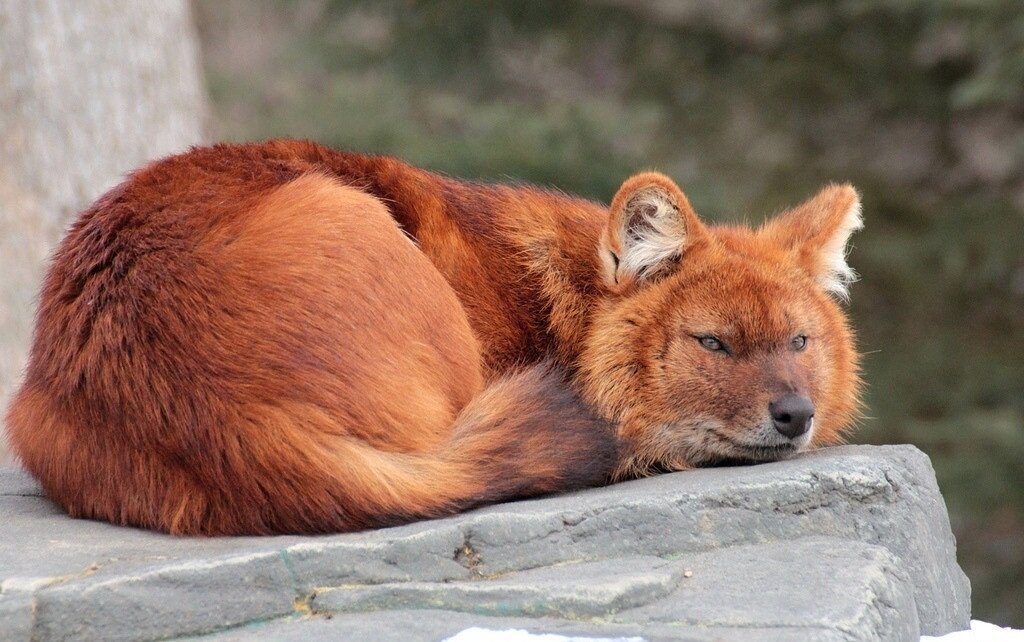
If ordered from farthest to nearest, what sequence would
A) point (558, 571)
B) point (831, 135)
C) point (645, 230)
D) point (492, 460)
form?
point (831, 135)
point (645, 230)
point (492, 460)
point (558, 571)

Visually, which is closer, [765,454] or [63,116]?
[765,454]

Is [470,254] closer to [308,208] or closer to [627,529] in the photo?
[308,208]

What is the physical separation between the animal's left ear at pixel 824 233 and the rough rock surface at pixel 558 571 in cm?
128

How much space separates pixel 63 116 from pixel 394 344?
4954mm

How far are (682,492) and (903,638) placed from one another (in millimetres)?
855

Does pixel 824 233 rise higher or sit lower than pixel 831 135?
lower

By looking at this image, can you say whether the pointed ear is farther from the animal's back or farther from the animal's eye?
the animal's back

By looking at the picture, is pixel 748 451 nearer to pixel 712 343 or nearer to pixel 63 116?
pixel 712 343

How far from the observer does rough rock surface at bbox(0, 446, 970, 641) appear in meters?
3.47

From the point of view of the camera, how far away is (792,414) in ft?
15.7

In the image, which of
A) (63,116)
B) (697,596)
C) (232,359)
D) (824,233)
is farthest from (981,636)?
(63,116)

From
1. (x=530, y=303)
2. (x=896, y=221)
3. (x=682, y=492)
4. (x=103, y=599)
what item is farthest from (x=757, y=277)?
(x=896, y=221)

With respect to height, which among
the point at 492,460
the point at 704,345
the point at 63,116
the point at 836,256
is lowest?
the point at 492,460

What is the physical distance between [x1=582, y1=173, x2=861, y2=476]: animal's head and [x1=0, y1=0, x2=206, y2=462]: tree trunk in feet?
14.2
